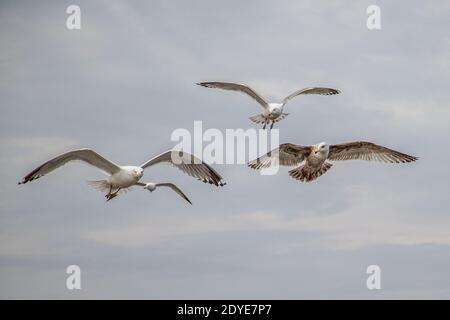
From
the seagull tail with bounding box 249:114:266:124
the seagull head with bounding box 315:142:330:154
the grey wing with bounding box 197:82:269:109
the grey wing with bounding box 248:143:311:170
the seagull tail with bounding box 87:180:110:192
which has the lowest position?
the seagull tail with bounding box 87:180:110:192

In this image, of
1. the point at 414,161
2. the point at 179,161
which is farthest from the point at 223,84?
the point at 414,161

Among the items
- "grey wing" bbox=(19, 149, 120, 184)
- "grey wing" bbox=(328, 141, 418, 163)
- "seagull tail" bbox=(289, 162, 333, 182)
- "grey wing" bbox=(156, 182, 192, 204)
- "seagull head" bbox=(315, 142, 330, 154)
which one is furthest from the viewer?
"grey wing" bbox=(156, 182, 192, 204)

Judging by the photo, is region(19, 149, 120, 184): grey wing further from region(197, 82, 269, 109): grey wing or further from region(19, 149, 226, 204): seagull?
region(197, 82, 269, 109): grey wing

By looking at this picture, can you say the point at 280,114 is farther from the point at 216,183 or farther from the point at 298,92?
the point at 216,183

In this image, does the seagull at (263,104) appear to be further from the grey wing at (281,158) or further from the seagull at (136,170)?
the seagull at (136,170)

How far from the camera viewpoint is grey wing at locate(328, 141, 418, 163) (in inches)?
735

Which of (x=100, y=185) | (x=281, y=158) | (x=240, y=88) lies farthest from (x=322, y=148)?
(x=100, y=185)

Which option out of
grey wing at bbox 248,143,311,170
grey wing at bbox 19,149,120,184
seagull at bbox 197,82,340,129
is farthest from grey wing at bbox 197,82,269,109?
grey wing at bbox 19,149,120,184

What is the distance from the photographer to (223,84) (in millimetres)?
19391

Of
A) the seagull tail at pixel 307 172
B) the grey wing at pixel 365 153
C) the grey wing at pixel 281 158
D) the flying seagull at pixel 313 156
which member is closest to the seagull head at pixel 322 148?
the flying seagull at pixel 313 156

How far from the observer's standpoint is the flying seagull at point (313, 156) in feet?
60.0

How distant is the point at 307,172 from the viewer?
18.6 metres

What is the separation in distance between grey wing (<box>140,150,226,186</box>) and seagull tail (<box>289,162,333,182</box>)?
180 cm

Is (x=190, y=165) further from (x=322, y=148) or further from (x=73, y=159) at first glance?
(x=322, y=148)
